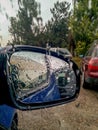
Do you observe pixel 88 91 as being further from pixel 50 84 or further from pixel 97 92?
pixel 50 84

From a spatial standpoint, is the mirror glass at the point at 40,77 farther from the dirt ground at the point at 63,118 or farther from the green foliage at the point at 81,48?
the green foliage at the point at 81,48

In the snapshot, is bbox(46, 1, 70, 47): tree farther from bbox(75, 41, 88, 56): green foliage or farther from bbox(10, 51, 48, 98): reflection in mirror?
bbox(10, 51, 48, 98): reflection in mirror

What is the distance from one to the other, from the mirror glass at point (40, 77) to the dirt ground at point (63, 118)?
91.2 inches

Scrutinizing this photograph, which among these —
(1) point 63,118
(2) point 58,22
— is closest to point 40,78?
(1) point 63,118

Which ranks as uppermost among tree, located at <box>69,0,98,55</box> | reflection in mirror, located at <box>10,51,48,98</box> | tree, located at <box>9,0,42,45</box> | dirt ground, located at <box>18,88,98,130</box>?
reflection in mirror, located at <box>10,51,48,98</box>

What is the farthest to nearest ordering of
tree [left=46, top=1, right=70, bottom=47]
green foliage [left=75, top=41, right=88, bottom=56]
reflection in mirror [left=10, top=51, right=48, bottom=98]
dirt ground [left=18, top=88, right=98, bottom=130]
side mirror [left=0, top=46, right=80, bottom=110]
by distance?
tree [left=46, top=1, right=70, bottom=47] < green foliage [left=75, top=41, right=88, bottom=56] < dirt ground [left=18, top=88, right=98, bottom=130] < reflection in mirror [left=10, top=51, right=48, bottom=98] < side mirror [left=0, top=46, right=80, bottom=110]

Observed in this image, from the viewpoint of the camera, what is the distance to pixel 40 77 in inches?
120

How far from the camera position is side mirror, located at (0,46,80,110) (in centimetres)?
212

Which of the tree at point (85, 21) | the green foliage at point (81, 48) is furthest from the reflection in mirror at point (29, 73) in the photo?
the tree at point (85, 21)

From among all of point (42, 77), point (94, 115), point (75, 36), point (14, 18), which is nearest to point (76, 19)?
point (75, 36)

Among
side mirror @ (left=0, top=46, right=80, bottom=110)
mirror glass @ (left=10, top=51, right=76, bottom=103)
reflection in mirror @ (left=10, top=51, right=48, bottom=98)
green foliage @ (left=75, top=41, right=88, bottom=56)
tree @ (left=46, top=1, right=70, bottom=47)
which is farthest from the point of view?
tree @ (left=46, top=1, right=70, bottom=47)

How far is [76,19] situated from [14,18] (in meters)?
34.2

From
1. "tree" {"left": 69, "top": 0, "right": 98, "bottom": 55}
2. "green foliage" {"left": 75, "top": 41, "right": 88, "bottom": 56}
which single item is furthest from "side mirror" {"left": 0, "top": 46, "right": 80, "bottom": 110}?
"tree" {"left": 69, "top": 0, "right": 98, "bottom": 55}

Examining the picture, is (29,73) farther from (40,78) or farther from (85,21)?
(85,21)
